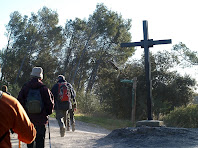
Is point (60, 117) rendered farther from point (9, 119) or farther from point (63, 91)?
point (9, 119)

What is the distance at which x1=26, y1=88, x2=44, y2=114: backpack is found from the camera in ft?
16.7

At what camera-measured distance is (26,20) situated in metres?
38.1

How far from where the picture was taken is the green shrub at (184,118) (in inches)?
514

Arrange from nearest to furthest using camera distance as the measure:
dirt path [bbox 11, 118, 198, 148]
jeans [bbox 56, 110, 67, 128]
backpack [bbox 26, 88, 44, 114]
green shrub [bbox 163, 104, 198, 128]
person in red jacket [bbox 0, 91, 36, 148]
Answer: person in red jacket [bbox 0, 91, 36, 148] → backpack [bbox 26, 88, 44, 114] → dirt path [bbox 11, 118, 198, 148] → jeans [bbox 56, 110, 67, 128] → green shrub [bbox 163, 104, 198, 128]

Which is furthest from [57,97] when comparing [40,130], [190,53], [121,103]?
[190,53]

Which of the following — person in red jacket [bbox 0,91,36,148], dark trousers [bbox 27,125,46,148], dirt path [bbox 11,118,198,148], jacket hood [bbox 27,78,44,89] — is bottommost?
dirt path [bbox 11,118,198,148]

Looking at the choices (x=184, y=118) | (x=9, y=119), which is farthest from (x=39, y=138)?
(x=184, y=118)

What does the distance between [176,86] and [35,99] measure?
17817 mm

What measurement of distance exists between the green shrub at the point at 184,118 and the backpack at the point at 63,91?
624 centimetres

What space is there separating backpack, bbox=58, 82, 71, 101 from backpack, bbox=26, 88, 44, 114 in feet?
11.4

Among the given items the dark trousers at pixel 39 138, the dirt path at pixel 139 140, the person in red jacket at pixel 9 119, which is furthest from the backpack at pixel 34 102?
the person in red jacket at pixel 9 119

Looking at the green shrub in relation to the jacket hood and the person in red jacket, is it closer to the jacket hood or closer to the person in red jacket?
the jacket hood

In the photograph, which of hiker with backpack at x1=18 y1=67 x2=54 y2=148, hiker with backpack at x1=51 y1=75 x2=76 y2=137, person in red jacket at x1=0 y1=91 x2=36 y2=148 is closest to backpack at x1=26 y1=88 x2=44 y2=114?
hiker with backpack at x1=18 y1=67 x2=54 y2=148

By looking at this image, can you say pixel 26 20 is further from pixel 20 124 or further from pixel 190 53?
pixel 20 124
